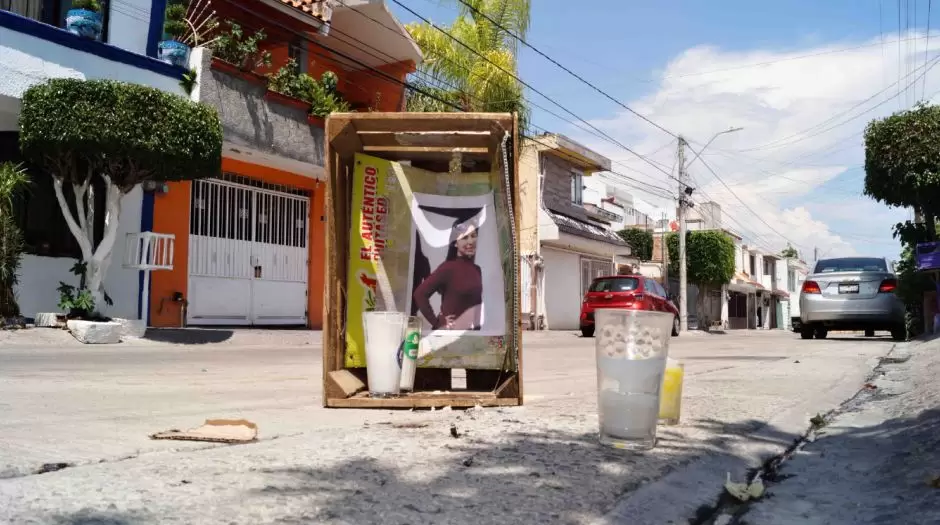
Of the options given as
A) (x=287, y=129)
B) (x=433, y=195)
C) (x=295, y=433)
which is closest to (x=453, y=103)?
(x=287, y=129)

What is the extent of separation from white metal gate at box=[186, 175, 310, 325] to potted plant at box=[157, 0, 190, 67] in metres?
2.76

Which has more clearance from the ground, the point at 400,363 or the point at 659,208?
the point at 659,208

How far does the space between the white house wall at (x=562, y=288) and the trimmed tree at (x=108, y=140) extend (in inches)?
721

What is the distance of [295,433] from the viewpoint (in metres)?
4.00

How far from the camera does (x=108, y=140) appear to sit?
32.4 ft

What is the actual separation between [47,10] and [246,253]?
18.9 feet

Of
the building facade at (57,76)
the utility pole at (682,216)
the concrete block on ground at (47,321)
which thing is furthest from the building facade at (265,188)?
the utility pole at (682,216)

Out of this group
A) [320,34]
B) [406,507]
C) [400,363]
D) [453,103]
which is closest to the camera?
[406,507]

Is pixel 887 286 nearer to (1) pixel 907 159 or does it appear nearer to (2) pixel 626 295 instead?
(1) pixel 907 159

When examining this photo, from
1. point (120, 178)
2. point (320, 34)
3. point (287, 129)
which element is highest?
point (320, 34)

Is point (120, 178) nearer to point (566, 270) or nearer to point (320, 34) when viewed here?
point (320, 34)

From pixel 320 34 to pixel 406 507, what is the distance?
15.3 metres

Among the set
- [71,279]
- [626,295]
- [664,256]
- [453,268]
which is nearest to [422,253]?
[453,268]

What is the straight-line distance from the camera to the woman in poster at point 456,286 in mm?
5082
